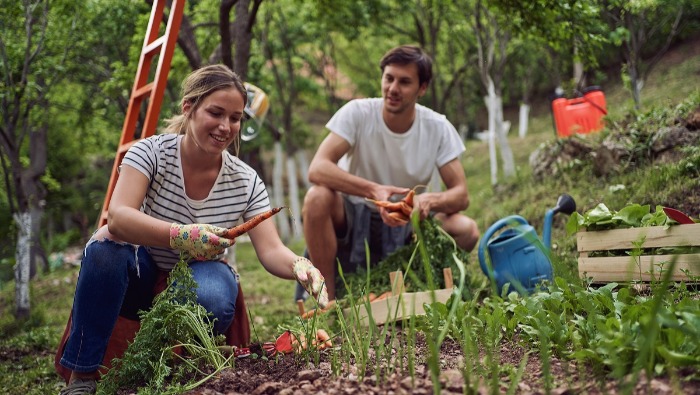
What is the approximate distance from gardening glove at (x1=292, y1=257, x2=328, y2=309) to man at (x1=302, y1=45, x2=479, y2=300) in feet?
4.27

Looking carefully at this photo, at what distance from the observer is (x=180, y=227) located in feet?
6.98

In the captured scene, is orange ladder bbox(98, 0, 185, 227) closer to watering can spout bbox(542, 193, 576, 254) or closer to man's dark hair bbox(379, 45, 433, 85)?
man's dark hair bbox(379, 45, 433, 85)

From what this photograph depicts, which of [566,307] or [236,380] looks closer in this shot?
[236,380]

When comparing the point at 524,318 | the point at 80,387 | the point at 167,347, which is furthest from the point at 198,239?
the point at 524,318

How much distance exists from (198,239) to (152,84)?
5.68 ft

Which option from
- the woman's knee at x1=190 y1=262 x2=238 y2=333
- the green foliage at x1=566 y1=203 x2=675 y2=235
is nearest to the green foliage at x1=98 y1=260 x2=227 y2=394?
the woman's knee at x1=190 y1=262 x2=238 y2=333

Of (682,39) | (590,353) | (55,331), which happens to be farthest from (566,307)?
(682,39)

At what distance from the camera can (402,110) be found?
12.5 ft

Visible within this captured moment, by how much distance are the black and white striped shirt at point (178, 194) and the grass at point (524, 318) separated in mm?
549

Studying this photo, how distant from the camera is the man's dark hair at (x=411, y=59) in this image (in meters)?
3.74

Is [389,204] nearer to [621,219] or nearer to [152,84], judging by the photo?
[621,219]

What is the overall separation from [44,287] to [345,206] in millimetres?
Answer: 6235

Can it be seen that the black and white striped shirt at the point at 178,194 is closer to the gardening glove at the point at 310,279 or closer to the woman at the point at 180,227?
the woman at the point at 180,227

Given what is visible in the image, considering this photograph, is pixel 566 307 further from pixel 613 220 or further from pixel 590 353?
pixel 613 220
